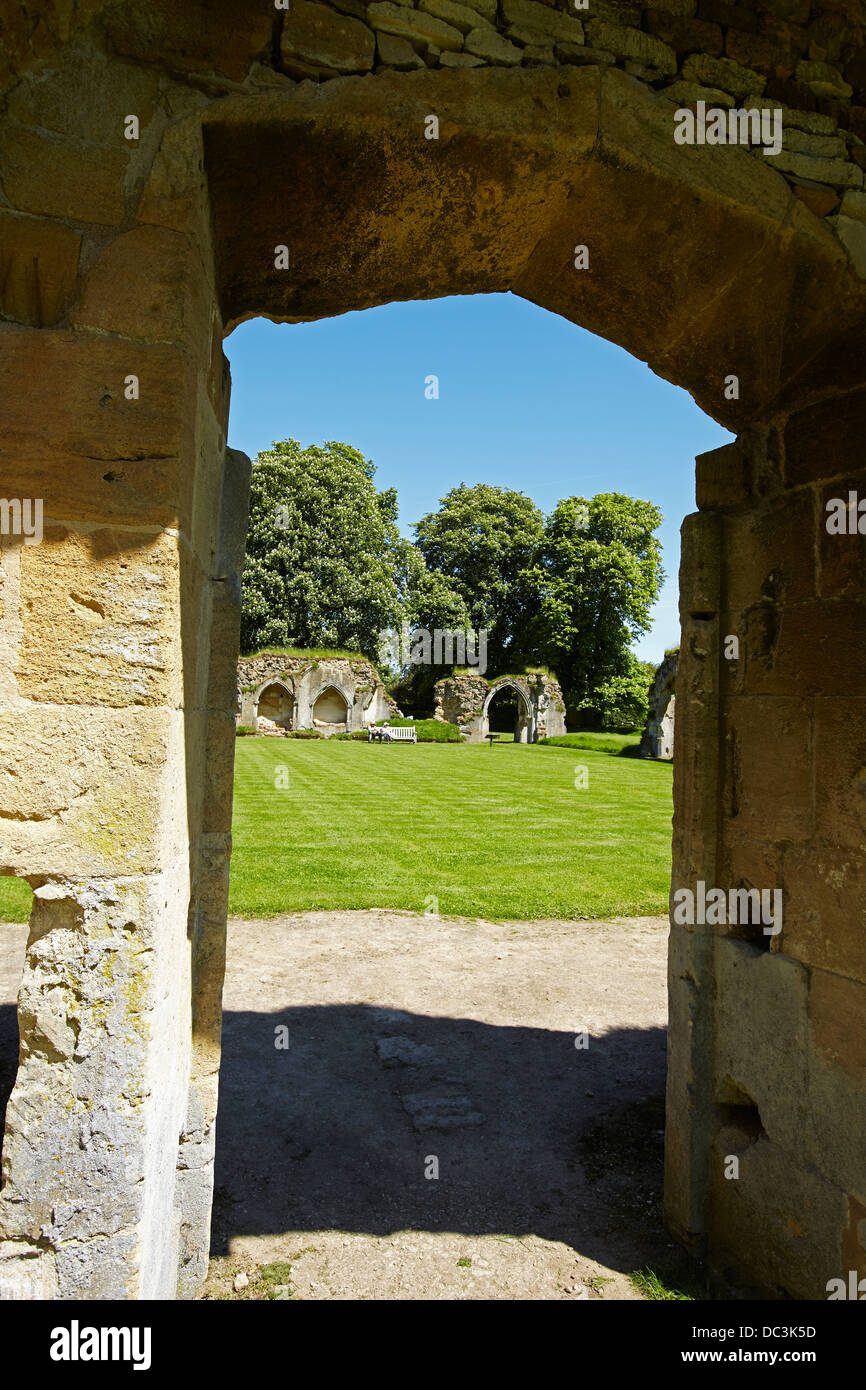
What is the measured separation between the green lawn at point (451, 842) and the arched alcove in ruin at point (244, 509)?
4705 millimetres

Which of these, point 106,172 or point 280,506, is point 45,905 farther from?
point 280,506

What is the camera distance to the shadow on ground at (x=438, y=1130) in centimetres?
342

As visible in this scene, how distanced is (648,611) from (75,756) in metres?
36.4

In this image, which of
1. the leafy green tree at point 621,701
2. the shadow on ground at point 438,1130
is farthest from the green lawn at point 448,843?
the leafy green tree at point 621,701

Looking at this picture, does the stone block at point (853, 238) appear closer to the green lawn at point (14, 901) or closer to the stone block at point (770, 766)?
the stone block at point (770, 766)

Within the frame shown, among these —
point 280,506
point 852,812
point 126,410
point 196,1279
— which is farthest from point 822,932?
point 280,506

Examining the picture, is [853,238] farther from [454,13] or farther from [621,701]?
[621,701]

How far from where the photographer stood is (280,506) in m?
33.6

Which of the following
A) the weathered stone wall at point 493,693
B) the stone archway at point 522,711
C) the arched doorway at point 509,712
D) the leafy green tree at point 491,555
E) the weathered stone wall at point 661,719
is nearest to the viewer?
the weathered stone wall at point 661,719


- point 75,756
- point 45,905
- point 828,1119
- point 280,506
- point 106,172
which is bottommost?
point 828,1119

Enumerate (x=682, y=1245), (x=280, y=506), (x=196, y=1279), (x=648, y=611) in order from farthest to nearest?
(x=648, y=611) → (x=280, y=506) → (x=682, y=1245) → (x=196, y=1279)

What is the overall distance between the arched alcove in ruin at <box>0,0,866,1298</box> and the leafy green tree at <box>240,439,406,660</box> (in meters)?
31.4

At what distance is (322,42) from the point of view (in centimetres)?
242

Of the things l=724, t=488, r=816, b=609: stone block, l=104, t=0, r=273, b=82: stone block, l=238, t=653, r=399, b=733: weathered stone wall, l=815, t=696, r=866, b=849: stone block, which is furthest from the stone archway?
l=104, t=0, r=273, b=82: stone block
